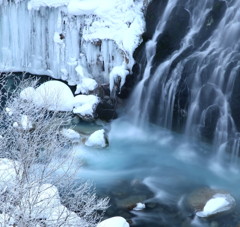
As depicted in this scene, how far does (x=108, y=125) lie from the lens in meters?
15.9

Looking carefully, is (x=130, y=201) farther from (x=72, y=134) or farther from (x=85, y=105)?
(x=85, y=105)

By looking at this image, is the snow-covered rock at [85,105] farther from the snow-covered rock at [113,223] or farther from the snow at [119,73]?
the snow-covered rock at [113,223]

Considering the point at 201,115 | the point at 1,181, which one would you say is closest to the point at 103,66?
the point at 201,115

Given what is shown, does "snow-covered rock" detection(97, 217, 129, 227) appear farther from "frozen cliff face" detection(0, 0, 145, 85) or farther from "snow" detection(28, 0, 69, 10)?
"snow" detection(28, 0, 69, 10)

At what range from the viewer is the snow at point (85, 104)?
16.0 metres

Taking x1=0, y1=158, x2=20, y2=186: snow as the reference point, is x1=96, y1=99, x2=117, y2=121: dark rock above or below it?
below

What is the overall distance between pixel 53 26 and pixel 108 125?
13.8ft

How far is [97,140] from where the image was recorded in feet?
47.3

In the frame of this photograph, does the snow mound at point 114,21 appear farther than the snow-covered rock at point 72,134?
Yes

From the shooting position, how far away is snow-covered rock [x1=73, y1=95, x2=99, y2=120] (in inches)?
630

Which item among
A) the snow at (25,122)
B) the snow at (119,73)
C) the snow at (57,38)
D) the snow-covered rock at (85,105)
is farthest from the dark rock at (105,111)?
the snow at (25,122)

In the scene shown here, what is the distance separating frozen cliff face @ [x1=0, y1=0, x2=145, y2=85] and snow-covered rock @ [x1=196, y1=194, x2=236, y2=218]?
613 centimetres

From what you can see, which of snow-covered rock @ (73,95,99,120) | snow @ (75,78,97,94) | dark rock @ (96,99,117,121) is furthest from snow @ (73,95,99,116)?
snow @ (75,78,97,94)

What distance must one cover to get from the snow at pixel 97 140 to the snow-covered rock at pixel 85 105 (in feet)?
5.30
